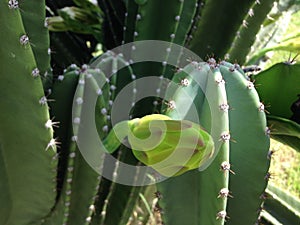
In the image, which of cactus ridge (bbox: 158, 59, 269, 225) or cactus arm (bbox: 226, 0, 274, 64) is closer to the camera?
cactus ridge (bbox: 158, 59, 269, 225)

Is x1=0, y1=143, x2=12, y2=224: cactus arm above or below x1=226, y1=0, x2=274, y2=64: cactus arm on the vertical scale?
below

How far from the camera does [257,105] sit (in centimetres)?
92

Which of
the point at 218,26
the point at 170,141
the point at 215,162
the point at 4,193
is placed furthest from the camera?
the point at 218,26

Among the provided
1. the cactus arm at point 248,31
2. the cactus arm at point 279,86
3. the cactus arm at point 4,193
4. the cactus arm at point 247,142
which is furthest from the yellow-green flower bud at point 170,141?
the cactus arm at point 248,31

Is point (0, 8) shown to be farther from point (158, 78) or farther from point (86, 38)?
point (86, 38)

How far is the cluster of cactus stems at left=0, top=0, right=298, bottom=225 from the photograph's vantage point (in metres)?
0.87

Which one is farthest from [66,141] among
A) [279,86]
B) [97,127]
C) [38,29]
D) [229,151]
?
Answer: [279,86]

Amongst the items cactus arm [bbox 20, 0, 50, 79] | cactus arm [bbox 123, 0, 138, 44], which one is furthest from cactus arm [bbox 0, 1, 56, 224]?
cactus arm [bbox 123, 0, 138, 44]

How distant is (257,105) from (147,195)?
81 cm

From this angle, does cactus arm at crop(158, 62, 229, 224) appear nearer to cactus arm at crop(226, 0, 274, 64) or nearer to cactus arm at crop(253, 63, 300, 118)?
cactus arm at crop(253, 63, 300, 118)

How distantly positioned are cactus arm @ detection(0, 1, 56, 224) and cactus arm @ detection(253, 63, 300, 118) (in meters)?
0.49

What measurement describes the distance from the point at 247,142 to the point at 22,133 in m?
0.41

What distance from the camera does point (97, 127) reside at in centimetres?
102

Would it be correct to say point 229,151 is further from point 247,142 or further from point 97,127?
point 97,127
